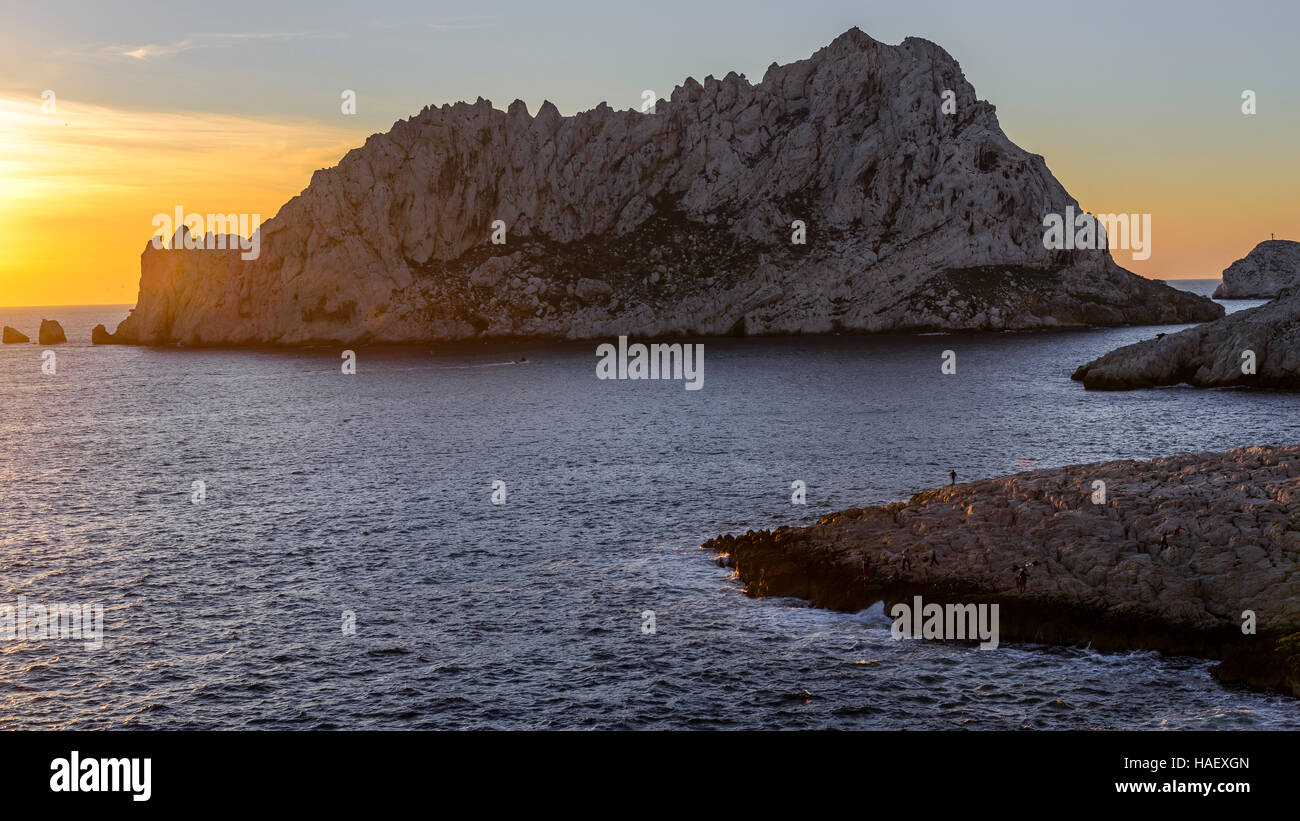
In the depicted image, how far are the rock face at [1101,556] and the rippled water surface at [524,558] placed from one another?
4.72ft

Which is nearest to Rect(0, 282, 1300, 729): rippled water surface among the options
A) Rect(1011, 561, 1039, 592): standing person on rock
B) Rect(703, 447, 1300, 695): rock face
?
Rect(703, 447, 1300, 695): rock face

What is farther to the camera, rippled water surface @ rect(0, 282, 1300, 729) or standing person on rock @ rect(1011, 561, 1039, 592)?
standing person on rock @ rect(1011, 561, 1039, 592)

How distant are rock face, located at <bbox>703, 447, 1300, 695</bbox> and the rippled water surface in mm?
1438

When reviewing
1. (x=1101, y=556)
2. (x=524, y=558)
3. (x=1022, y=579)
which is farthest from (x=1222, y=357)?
(x=524, y=558)

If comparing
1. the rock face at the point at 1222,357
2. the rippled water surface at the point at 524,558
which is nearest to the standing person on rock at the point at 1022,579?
the rippled water surface at the point at 524,558

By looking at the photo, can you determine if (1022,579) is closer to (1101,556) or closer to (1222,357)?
(1101,556)

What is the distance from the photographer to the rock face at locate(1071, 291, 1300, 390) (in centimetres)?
11256

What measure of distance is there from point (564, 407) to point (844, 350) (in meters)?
77.1

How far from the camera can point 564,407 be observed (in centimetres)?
11962

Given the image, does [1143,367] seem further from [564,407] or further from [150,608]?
[150,608]

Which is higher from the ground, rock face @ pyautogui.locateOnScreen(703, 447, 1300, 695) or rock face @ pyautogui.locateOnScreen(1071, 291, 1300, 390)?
rock face @ pyautogui.locateOnScreen(1071, 291, 1300, 390)

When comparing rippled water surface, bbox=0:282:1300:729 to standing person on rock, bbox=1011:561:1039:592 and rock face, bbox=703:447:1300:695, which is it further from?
standing person on rock, bbox=1011:561:1039:592

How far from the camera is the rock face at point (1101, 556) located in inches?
1469
